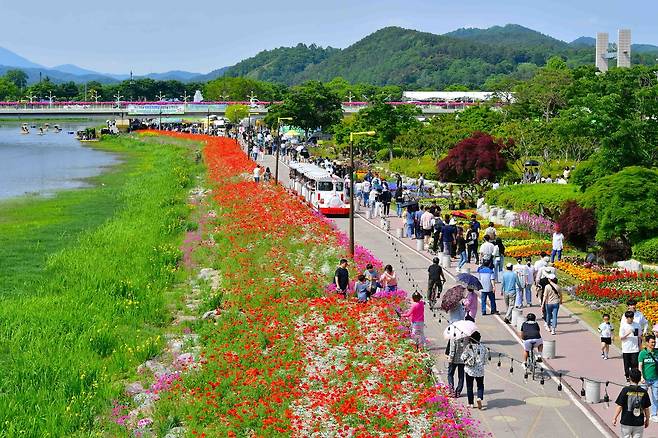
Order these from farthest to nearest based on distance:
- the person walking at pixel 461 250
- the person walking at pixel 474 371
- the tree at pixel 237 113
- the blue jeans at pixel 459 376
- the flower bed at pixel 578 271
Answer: the tree at pixel 237 113
the person walking at pixel 461 250
the flower bed at pixel 578 271
the blue jeans at pixel 459 376
the person walking at pixel 474 371

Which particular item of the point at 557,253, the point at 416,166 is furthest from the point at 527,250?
the point at 416,166

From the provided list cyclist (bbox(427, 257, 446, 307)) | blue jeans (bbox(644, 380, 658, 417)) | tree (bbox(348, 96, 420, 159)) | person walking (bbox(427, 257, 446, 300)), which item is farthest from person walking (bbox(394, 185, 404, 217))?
tree (bbox(348, 96, 420, 159))

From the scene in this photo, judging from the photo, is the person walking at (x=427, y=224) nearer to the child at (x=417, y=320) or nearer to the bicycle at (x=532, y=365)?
the child at (x=417, y=320)

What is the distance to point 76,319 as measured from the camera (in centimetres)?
2533

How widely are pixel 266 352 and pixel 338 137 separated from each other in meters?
74.5

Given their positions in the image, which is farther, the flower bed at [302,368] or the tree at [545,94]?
the tree at [545,94]

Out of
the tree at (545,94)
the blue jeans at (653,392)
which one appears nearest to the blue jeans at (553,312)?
the blue jeans at (653,392)

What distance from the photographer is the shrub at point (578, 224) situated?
33.1 meters

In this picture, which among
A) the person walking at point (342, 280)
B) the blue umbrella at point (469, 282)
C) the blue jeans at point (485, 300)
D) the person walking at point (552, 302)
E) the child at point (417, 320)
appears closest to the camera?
the child at point (417, 320)

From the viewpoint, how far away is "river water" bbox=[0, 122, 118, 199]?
72312mm

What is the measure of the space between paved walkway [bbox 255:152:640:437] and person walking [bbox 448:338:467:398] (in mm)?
228

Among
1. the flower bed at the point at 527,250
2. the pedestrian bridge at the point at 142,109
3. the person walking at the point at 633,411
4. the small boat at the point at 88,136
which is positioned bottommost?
the small boat at the point at 88,136

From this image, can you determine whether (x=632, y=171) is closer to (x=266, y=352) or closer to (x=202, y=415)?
(x=266, y=352)

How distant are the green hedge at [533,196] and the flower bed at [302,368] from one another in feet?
42.8
